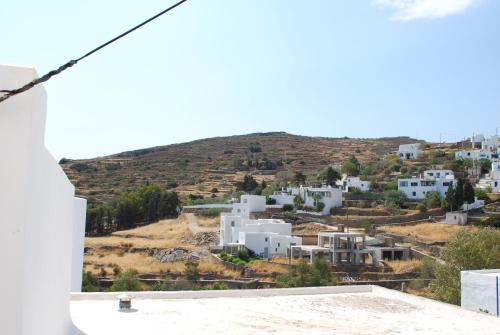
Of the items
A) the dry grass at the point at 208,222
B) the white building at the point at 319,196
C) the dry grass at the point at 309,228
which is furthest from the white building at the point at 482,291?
the white building at the point at 319,196

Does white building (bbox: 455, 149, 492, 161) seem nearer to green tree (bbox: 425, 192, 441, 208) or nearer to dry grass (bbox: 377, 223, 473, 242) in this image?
green tree (bbox: 425, 192, 441, 208)

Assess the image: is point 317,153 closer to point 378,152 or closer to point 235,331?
point 378,152

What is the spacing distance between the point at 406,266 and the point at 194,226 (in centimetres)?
1940

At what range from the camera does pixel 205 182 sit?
70812mm

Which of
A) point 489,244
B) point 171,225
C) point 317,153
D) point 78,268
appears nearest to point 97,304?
point 78,268

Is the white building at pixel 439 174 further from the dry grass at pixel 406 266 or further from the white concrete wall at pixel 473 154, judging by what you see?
the dry grass at pixel 406 266

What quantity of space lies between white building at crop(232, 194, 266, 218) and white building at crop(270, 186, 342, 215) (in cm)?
424

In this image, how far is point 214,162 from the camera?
3265 inches

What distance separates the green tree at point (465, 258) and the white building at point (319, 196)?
28.1 m

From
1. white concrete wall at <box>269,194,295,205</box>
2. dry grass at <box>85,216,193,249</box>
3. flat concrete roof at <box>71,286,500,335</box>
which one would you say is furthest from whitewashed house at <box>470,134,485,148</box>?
flat concrete roof at <box>71,286,500,335</box>

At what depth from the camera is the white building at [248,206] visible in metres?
45.6

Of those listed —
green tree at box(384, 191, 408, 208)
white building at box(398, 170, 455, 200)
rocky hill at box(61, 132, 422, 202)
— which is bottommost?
green tree at box(384, 191, 408, 208)

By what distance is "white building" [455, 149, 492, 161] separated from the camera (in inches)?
2506

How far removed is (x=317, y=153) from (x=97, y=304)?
85.5 meters
